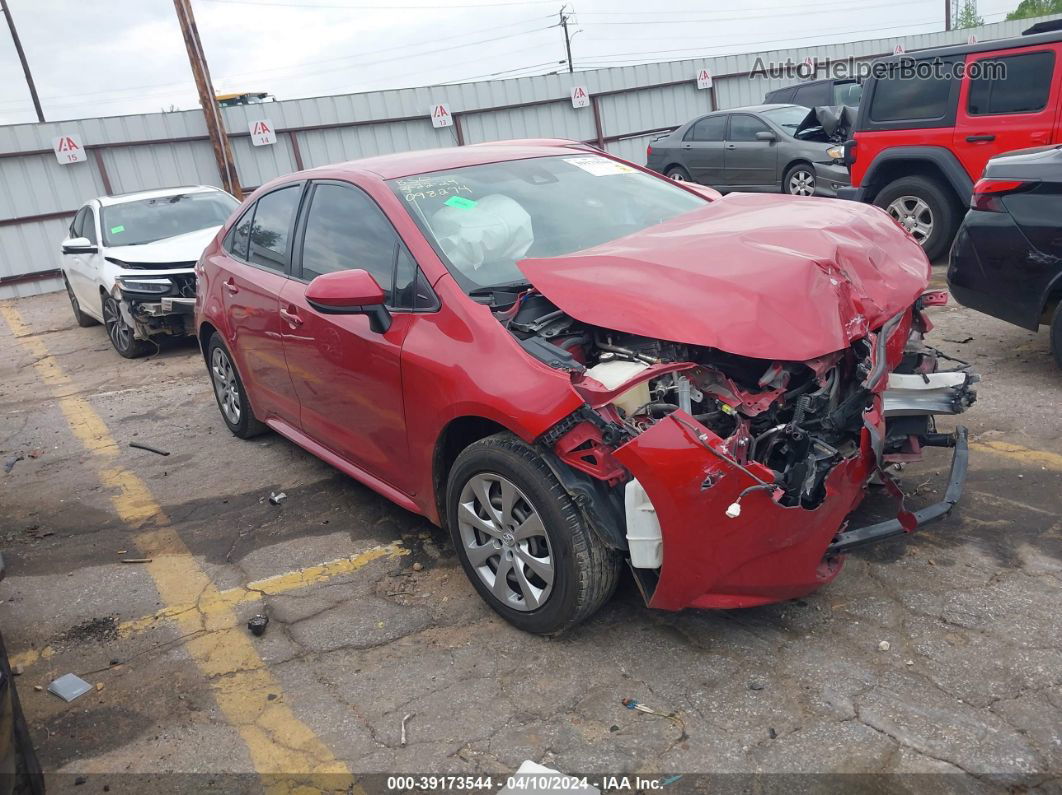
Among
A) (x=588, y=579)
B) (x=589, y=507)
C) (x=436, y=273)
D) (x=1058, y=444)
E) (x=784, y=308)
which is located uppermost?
(x=436, y=273)

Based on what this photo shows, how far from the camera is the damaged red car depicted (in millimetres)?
2676

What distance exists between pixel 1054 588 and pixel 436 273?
2579 mm

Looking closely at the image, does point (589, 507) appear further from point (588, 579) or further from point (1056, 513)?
point (1056, 513)

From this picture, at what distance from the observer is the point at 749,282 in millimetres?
2918

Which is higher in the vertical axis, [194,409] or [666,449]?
[666,449]

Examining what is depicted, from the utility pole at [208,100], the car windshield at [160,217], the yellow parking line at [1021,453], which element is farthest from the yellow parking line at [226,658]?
the utility pole at [208,100]

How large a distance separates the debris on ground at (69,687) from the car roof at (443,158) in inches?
94.9

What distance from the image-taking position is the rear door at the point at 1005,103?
23.0 ft

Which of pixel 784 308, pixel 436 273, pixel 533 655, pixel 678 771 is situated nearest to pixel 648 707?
pixel 678 771

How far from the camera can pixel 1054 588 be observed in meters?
3.01

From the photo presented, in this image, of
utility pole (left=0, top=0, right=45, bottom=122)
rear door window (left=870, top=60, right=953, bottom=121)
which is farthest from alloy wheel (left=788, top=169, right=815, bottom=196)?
utility pole (left=0, top=0, right=45, bottom=122)

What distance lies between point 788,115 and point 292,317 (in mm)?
10024

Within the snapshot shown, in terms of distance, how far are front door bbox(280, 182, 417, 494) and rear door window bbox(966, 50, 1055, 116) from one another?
6254 millimetres

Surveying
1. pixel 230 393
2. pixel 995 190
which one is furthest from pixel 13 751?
pixel 995 190
